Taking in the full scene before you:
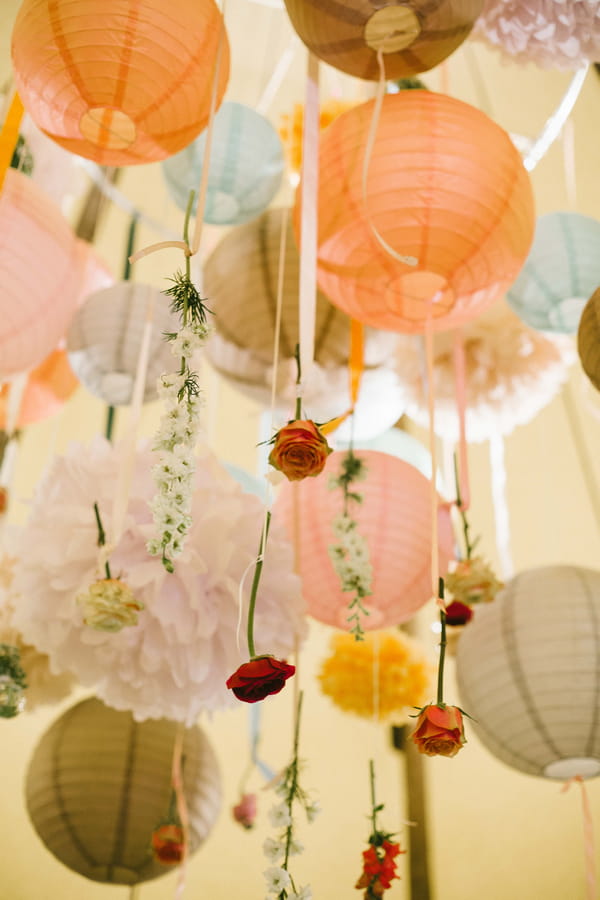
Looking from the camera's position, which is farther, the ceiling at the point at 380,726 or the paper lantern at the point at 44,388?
the ceiling at the point at 380,726

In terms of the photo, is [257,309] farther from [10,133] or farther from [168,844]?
[168,844]

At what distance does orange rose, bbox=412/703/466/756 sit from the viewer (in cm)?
86

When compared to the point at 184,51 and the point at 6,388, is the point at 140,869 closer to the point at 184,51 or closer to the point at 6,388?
the point at 6,388

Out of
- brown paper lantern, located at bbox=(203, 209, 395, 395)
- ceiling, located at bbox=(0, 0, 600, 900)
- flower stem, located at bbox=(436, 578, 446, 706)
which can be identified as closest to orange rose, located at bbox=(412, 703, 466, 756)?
flower stem, located at bbox=(436, 578, 446, 706)

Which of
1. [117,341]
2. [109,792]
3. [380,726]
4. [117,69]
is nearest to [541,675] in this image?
[109,792]

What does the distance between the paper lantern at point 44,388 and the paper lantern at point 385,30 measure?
1.01m

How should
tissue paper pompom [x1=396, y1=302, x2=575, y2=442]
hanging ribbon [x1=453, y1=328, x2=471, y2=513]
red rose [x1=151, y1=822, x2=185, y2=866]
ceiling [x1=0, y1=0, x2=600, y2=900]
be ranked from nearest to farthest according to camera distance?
hanging ribbon [x1=453, y1=328, x2=471, y2=513] → red rose [x1=151, y1=822, x2=185, y2=866] → tissue paper pompom [x1=396, y1=302, x2=575, y2=442] → ceiling [x1=0, y1=0, x2=600, y2=900]

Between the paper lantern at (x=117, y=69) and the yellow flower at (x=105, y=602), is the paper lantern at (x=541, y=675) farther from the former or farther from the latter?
the paper lantern at (x=117, y=69)

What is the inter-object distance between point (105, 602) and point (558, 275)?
1.00 metres

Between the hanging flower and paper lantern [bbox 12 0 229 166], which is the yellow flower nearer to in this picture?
the hanging flower

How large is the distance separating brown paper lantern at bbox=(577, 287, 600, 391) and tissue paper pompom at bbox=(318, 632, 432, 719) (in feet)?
2.88

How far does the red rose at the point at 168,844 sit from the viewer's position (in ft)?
4.85

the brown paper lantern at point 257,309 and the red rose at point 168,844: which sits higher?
the brown paper lantern at point 257,309

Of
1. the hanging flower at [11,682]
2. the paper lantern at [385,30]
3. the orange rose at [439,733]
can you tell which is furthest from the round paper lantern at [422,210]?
the hanging flower at [11,682]
